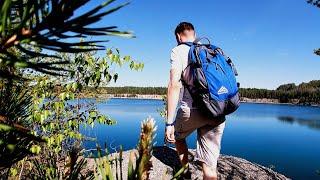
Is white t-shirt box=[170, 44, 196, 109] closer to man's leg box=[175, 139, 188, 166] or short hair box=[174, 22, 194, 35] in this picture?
short hair box=[174, 22, 194, 35]

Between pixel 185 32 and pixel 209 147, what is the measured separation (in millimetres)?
1545

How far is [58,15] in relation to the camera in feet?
2.91

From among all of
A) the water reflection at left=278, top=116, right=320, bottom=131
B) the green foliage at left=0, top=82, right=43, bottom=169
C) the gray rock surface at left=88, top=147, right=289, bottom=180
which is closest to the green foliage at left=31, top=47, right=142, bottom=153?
the gray rock surface at left=88, top=147, right=289, bottom=180

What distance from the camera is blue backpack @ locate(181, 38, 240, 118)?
4828mm

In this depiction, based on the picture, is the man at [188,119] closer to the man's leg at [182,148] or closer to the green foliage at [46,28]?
the man's leg at [182,148]

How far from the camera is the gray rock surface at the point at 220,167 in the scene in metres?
8.14

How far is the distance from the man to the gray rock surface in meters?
2.71

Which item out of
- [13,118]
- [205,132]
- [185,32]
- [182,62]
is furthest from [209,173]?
[13,118]

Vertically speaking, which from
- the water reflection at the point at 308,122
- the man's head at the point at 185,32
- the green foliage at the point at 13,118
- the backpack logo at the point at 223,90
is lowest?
the water reflection at the point at 308,122

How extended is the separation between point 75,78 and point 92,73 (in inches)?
31.7

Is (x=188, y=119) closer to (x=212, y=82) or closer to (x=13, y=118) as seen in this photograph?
(x=212, y=82)

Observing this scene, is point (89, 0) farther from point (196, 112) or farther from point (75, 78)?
point (75, 78)

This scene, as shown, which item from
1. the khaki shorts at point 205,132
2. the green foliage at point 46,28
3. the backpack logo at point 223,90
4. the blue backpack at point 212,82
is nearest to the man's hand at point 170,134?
the khaki shorts at point 205,132

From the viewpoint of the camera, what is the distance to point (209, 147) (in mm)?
5223
